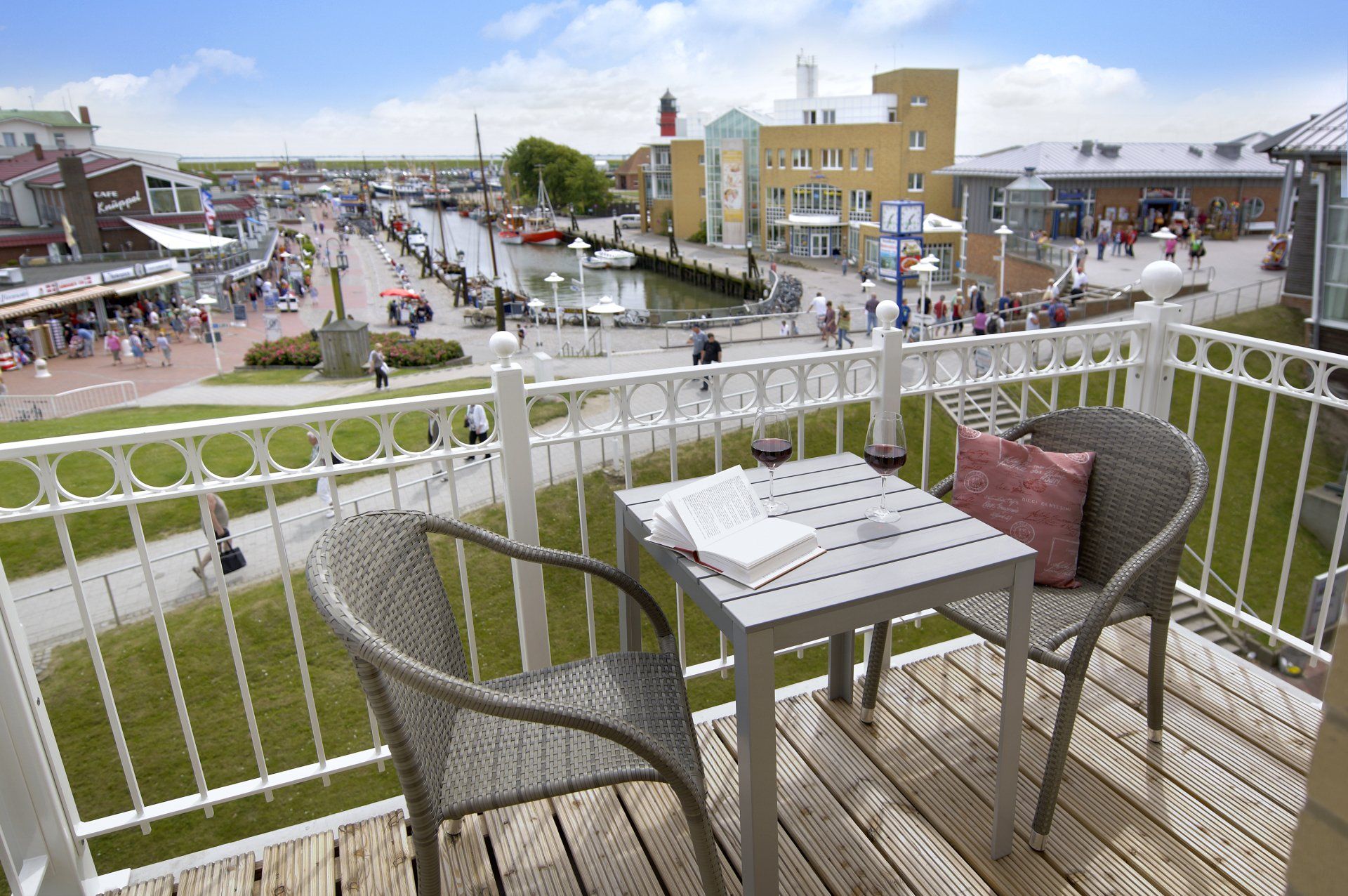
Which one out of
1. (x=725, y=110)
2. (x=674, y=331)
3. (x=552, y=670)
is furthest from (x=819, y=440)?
(x=725, y=110)

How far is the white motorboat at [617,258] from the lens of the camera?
54.9 m

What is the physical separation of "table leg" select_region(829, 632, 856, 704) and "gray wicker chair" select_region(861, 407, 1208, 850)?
0.29 feet

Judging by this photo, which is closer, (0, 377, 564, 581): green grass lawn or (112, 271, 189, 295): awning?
(0, 377, 564, 581): green grass lawn

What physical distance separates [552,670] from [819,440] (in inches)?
464

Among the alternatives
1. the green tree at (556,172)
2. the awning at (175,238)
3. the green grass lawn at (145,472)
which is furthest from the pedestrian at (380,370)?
the green tree at (556,172)

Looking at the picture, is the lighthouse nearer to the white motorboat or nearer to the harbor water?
the harbor water

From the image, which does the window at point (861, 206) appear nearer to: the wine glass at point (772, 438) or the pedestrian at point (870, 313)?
the pedestrian at point (870, 313)

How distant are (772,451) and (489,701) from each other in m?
0.99

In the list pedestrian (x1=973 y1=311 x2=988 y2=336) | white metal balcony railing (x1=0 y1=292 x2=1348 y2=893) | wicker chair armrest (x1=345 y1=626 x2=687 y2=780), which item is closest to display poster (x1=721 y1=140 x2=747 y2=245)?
pedestrian (x1=973 y1=311 x2=988 y2=336)

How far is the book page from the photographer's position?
191 cm

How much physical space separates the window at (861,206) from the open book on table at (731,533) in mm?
38668

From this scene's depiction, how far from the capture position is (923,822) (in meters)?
2.33

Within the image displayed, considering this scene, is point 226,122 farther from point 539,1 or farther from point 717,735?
point 717,735

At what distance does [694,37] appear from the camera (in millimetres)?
156250
